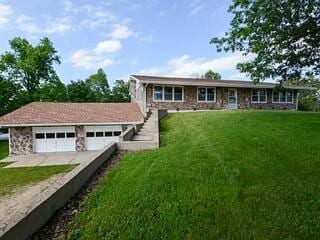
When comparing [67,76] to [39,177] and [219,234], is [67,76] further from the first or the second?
[219,234]

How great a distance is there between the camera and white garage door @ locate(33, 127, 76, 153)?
18.0m

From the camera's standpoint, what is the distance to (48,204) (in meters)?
4.09

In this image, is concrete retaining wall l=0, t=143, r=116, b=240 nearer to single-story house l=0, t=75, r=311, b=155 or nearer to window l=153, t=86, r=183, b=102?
single-story house l=0, t=75, r=311, b=155

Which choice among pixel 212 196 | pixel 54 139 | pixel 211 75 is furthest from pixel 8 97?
pixel 211 75

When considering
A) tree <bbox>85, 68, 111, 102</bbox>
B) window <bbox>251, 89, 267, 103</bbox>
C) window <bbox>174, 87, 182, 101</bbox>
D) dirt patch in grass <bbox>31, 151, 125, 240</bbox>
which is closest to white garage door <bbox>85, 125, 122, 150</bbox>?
window <bbox>174, 87, 182, 101</bbox>

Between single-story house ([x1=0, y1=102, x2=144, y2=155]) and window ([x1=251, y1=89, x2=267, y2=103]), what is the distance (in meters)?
10.7

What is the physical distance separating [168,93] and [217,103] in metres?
A: 4.73

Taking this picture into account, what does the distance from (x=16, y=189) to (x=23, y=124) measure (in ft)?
33.9

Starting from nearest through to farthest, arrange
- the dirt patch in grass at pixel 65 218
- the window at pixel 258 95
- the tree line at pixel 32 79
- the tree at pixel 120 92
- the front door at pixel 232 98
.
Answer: the dirt patch in grass at pixel 65 218 → the front door at pixel 232 98 → the window at pixel 258 95 → the tree line at pixel 32 79 → the tree at pixel 120 92

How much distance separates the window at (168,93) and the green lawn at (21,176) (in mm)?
9263

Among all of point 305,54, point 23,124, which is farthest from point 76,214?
point 23,124

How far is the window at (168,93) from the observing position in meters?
19.4

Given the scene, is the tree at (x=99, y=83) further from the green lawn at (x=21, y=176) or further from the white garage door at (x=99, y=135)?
the green lawn at (x=21, y=176)

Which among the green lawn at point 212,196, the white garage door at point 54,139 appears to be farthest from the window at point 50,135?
the green lawn at point 212,196
